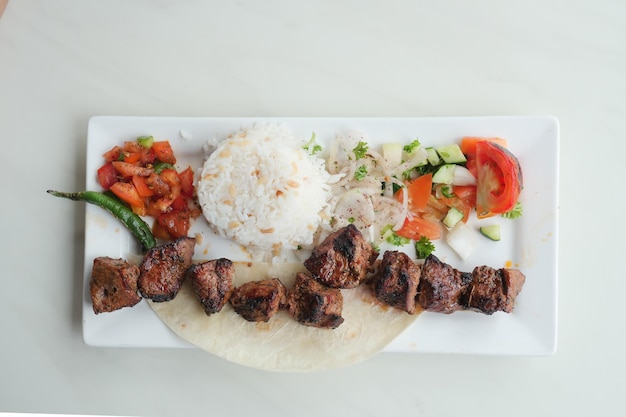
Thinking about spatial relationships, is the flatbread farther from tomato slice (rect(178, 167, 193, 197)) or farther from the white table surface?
tomato slice (rect(178, 167, 193, 197))

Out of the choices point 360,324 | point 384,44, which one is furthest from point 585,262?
point 384,44

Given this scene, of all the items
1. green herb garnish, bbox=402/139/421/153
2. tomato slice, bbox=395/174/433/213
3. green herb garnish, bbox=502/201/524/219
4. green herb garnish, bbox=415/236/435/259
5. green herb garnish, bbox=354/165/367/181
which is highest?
green herb garnish, bbox=402/139/421/153

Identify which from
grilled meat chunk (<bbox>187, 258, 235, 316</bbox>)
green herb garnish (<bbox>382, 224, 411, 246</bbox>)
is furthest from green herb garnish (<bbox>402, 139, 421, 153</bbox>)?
grilled meat chunk (<bbox>187, 258, 235, 316</bbox>)

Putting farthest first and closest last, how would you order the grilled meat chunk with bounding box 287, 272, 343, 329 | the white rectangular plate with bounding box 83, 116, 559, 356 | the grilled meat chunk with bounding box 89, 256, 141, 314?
the white rectangular plate with bounding box 83, 116, 559, 356 → the grilled meat chunk with bounding box 89, 256, 141, 314 → the grilled meat chunk with bounding box 287, 272, 343, 329

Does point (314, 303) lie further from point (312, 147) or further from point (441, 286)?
point (312, 147)

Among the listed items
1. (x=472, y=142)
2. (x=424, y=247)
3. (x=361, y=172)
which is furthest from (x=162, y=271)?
(x=472, y=142)

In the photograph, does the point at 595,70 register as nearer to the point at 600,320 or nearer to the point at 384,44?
the point at 384,44
